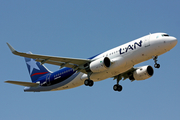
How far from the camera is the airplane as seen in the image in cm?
3075

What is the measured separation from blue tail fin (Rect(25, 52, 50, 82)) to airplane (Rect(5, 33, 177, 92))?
1493mm

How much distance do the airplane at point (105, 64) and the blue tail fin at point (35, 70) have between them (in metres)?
1.49

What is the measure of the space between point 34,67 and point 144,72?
17.3 metres

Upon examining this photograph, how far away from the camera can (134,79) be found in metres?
37.6

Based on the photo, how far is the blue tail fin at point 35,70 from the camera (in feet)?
139

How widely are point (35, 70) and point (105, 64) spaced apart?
1494cm

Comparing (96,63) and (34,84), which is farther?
(34,84)

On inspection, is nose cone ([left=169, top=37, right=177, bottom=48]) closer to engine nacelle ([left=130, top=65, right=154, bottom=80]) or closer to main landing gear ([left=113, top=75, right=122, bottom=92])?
engine nacelle ([left=130, top=65, right=154, bottom=80])

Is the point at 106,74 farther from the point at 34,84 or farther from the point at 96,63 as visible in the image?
the point at 34,84

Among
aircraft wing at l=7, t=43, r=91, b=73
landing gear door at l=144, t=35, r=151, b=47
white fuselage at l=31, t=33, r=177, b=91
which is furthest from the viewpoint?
aircraft wing at l=7, t=43, r=91, b=73

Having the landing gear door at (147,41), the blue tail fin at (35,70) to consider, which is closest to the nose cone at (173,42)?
the landing gear door at (147,41)

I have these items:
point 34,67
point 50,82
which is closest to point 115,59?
point 50,82

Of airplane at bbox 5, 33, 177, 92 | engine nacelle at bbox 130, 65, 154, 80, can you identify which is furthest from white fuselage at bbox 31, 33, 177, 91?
engine nacelle at bbox 130, 65, 154, 80

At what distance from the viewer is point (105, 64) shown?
1278 inches
